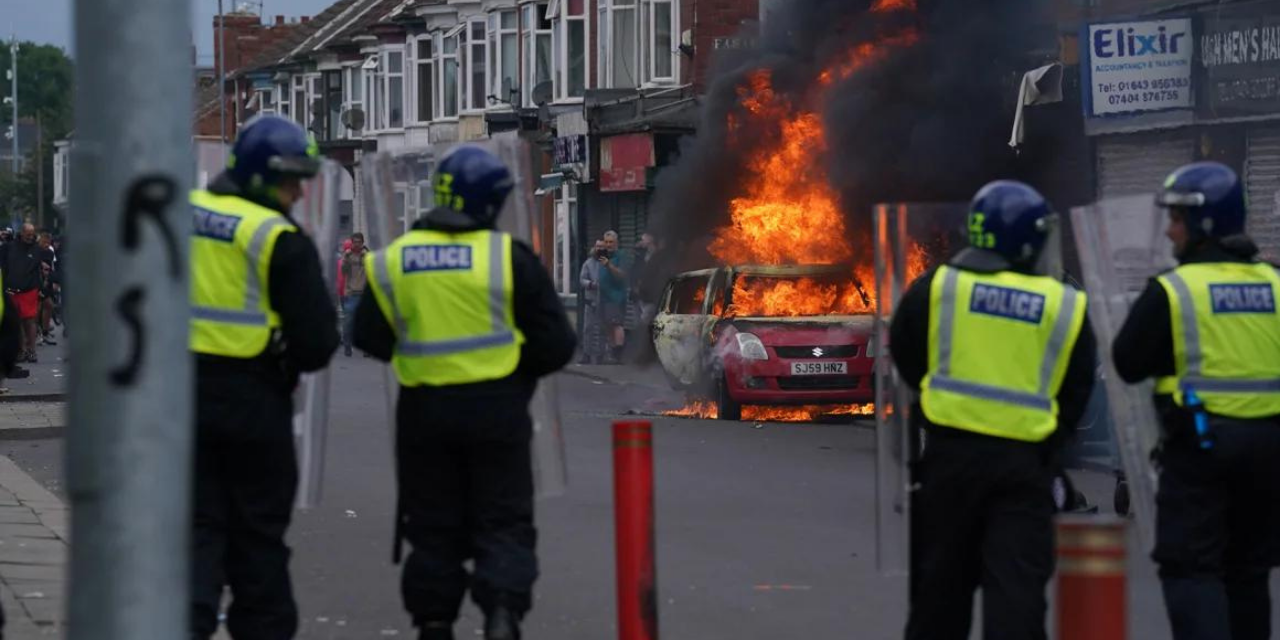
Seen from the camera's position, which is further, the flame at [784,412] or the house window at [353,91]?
the house window at [353,91]

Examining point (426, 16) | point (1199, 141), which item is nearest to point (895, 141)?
point (1199, 141)

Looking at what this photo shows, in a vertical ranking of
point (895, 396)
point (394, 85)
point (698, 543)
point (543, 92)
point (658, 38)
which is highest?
point (394, 85)

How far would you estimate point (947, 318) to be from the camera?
6.04 m

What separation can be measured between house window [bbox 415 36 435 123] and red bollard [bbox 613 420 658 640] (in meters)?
49.1

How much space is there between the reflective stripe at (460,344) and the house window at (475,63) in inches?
1713

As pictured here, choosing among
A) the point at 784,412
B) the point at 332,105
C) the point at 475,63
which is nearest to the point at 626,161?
the point at 475,63

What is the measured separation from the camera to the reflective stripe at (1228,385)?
247 inches

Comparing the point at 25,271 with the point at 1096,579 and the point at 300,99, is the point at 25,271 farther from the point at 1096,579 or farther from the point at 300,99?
the point at 300,99

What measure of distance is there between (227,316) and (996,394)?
7.26 feet

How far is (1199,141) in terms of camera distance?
21250mm

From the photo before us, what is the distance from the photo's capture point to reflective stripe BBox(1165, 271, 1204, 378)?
20.5 feet

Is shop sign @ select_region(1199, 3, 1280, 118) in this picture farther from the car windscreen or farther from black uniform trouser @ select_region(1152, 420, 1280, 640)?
black uniform trouser @ select_region(1152, 420, 1280, 640)

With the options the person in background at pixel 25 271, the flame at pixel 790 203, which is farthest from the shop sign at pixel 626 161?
the person in background at pixel 25 271

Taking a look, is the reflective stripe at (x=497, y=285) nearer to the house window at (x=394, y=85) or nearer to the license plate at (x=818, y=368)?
the license plate at (x=818, y=368)
